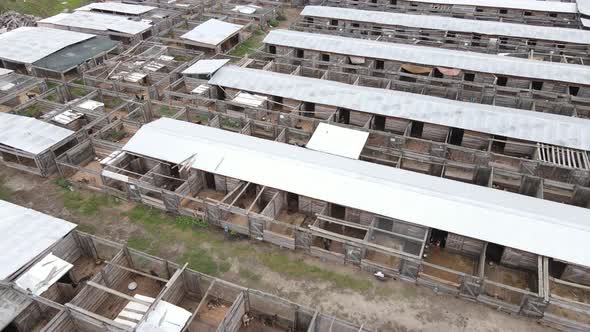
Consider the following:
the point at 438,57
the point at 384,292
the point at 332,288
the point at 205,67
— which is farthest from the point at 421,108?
the point at 205,67

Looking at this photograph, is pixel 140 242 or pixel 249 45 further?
pixel 249 45

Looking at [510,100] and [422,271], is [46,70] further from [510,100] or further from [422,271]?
[510,100]

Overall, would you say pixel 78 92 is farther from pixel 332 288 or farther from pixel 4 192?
pixel 332 288

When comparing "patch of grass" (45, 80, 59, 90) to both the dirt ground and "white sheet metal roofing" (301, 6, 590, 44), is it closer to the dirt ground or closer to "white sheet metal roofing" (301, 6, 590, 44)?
the dirt ground

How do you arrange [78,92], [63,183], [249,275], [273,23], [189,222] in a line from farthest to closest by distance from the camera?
1. [273,23]
2. [78,92]
3. [63,183]
4. [189,222]
5. [249,275]

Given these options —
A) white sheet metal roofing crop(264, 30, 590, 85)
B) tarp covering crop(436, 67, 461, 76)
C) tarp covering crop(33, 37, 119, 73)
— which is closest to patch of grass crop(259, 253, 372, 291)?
tarp covering crop(436, 67, 461, 76)

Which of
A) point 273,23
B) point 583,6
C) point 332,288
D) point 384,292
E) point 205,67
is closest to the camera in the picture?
point 384,292
